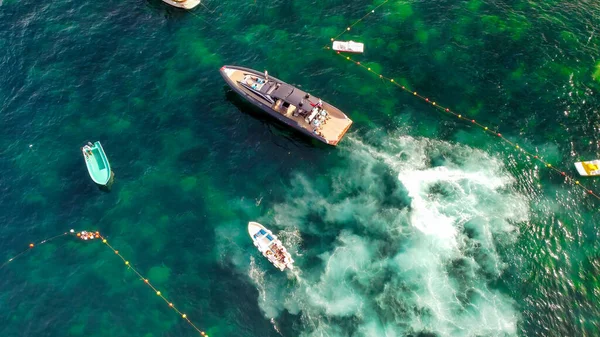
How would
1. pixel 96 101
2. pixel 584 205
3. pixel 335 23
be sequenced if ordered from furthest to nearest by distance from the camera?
pixel 335 23 → pixel 96 101 → pixel 584 205

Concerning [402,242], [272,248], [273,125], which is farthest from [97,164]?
[402,242]

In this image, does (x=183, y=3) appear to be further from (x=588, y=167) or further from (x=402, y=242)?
(x=588, y=167)

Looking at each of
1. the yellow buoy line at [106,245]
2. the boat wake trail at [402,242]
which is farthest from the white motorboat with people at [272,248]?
the yellow buoy line at [106,245]

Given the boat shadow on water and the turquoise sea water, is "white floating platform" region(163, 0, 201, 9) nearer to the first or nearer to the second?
the turquoise sea water

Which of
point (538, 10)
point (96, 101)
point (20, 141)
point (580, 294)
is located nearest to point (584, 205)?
point (580, 294)

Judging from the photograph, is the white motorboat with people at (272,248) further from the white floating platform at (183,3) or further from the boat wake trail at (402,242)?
the white floating platform at (183,3)

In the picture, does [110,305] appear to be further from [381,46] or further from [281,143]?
[381,46]

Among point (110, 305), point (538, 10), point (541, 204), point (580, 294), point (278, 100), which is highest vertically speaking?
point (538, 10)
